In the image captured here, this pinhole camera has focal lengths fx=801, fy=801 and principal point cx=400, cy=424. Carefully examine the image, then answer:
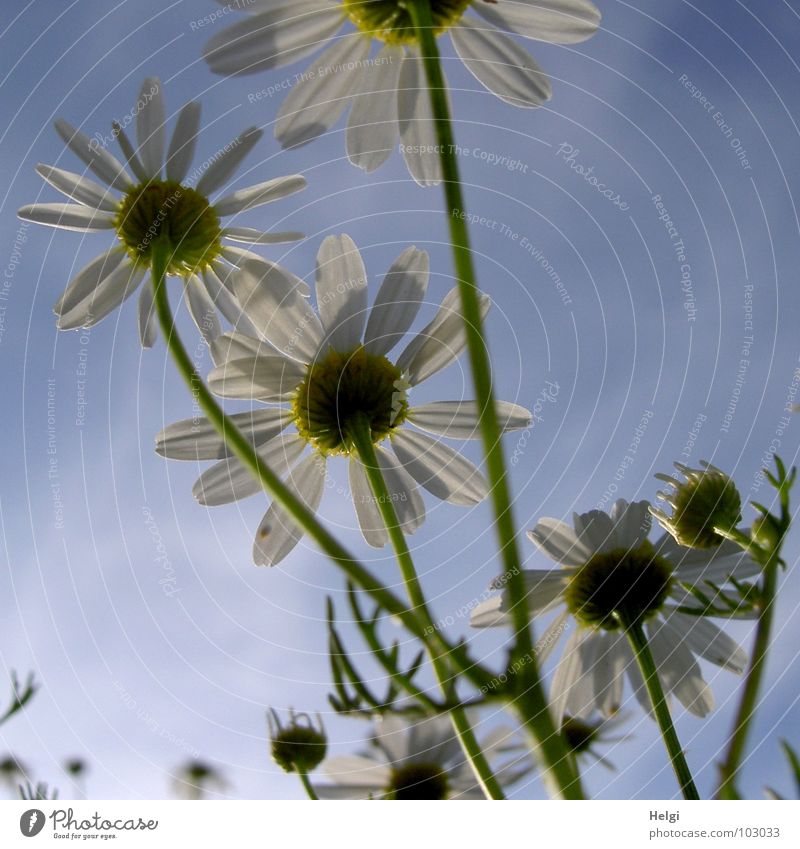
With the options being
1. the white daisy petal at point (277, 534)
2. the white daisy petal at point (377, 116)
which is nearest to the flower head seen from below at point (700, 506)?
the white daisy petal at point (277, 534)

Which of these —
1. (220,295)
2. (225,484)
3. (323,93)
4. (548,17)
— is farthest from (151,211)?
(548,17)

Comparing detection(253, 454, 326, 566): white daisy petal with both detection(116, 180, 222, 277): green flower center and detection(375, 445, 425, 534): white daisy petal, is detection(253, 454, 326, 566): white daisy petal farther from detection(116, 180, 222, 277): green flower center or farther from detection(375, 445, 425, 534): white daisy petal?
detection(116, 180, 222, 277): green flower center

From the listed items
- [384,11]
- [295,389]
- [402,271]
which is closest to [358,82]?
[384,11]

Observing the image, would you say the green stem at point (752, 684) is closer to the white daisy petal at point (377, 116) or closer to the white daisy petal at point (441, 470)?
the white daisy petal at point (441, 470)

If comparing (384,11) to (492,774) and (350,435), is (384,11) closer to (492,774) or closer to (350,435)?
(350,435)

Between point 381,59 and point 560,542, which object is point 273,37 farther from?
point 560,542

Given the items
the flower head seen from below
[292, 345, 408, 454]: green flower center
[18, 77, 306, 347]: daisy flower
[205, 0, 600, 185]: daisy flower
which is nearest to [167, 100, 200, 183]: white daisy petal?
[18, 77, 306, 347]: daisy flower
